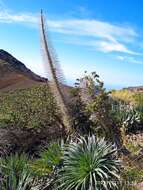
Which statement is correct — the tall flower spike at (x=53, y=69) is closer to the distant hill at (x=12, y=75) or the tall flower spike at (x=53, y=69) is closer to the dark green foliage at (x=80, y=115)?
the dark green foliage at (x=80, y=115)

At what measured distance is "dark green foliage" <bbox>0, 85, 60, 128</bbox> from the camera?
1822 centimetres

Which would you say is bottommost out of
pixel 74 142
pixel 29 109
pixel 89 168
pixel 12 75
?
pixel 89 168

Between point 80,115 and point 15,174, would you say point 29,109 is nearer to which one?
point 80,115

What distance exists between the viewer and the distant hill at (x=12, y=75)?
2738cm

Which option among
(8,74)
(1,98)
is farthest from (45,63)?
(8,74)

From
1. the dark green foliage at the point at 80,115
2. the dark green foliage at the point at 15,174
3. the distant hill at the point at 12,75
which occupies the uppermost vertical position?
the distant hill at the point at 12,75

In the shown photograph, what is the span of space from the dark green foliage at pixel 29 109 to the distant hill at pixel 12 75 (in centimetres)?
417

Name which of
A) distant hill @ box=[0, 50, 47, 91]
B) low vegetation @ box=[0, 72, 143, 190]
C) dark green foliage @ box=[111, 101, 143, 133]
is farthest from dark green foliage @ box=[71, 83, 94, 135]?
distant hill @ box=[0, 50, 47, 91]

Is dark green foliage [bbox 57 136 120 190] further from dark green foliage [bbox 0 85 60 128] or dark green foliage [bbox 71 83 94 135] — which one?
dark green foliage [bbox 71 83 94 135]

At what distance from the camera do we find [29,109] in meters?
19.8

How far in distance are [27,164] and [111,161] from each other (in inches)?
81.9

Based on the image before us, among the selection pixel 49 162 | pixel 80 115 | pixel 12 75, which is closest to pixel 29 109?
pixel 80 115

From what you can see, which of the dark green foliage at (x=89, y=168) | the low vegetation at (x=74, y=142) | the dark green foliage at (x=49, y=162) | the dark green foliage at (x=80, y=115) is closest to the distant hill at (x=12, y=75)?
the low vegetation at (x=74, y=142)

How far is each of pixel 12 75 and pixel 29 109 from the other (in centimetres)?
1045
